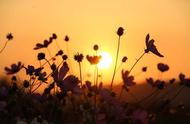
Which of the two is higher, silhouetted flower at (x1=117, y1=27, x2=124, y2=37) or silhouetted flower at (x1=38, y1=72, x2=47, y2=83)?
silhouetted flower at (x1=117, y1=27, x2=124, y2=37)

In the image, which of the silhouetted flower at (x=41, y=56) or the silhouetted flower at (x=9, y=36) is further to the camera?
the silhouetted flower at (x=9, y=36)

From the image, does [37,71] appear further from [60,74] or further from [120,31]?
[120,31]

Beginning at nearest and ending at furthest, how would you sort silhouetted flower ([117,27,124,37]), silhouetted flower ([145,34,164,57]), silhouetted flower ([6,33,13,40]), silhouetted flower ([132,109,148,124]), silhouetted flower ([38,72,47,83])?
silhouetted flower ([132,109,148,124])
silhouetted flower ([38,72,47,83])
silhouetted flower ([145,34,164,57])
silhouetted flower ([117,27,124,37])
silhouetted flower ([6,33,13,40])

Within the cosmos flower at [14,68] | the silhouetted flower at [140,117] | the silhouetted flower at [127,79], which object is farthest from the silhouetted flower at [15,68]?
the silhouetted flower at [140,117]

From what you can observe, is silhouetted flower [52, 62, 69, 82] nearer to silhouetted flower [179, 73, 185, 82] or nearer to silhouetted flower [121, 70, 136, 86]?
silhouetted flower [121, 70, 136, 86]

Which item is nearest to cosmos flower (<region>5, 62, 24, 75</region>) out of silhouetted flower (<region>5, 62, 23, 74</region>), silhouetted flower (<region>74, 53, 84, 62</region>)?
silhouetted flower (<region>5, 62, 23, 74</region>)

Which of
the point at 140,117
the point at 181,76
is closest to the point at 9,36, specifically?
the point at 181,76

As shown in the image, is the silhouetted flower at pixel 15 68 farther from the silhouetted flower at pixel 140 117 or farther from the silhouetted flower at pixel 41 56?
the silhouetted flower at pixel 140 117

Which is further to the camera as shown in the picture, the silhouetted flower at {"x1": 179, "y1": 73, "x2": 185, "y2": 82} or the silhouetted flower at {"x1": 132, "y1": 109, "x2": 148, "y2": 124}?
the silhouetted flower at {"x1": 179, "y1": 73, "x2": 185, "y2": 82}

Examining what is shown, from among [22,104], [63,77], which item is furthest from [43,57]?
[63,77]

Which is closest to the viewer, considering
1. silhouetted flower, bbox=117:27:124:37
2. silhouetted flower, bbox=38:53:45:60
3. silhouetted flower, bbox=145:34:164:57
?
silhouetted flower, bbox=145:34:164:57

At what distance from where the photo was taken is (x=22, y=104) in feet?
14.2

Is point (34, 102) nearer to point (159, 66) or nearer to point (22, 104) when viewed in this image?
point (22, 104)

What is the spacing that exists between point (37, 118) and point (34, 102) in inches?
5.3
